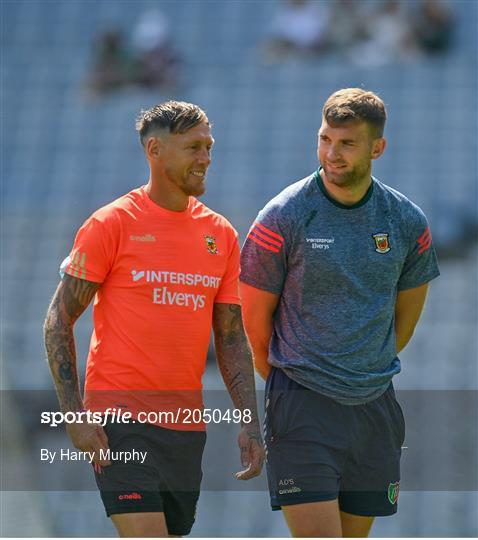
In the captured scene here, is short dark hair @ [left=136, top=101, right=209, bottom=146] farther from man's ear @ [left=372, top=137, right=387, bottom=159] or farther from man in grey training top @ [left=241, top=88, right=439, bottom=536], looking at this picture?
man's ear @ [left=372, top=137, right=387, bottom=159]

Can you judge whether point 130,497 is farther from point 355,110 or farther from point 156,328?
point 355,110

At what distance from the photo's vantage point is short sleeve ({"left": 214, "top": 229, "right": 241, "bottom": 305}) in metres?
4.41

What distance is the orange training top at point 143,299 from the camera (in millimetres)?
4188

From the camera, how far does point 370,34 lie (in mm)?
12961

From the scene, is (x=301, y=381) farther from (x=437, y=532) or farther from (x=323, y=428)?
(x=437, y=532)

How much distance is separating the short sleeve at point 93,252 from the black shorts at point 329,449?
717 mm

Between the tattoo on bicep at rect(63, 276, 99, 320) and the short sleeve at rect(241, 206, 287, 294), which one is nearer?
the tattoo on bicep at rect(63, 276, 99, 320)

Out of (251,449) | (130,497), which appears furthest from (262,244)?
(130,497)

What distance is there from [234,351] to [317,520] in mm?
712

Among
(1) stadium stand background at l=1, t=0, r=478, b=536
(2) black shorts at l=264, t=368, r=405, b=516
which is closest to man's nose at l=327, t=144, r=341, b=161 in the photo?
(2) black shorts at l=264, t=368, r=405, b=516

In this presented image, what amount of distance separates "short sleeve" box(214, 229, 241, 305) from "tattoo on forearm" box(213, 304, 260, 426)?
23mm

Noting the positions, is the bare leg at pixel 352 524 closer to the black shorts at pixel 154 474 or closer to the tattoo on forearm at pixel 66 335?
the black shorts at pixel 154 474

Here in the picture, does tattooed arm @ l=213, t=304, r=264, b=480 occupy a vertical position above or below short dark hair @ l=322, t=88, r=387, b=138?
below

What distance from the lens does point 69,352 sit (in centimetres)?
411
